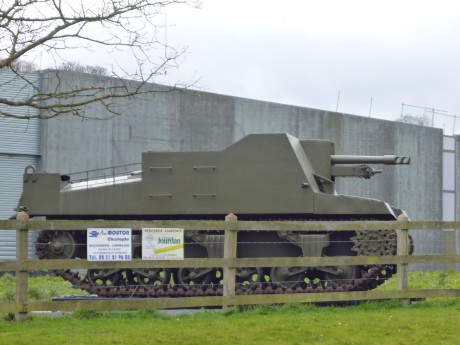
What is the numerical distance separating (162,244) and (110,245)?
722 mm

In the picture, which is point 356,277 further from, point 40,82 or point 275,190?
point 40,82

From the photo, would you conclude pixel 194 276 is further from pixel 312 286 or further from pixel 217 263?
pixel 217 263

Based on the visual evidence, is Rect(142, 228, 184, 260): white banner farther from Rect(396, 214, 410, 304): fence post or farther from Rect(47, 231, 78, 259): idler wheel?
Rect(47, 231, 78, 259): idler wheel

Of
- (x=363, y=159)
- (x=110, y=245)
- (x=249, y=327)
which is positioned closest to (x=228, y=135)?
(x=363, y=159)

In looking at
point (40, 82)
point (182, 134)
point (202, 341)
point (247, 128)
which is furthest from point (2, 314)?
point (247, 128)

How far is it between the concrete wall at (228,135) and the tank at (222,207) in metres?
5.54

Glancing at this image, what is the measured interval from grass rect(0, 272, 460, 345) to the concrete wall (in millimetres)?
11010

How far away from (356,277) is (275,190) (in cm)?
222

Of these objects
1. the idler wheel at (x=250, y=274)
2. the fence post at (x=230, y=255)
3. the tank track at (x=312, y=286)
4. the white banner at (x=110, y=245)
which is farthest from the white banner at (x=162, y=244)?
the idler wheel at (x=250, y=274)

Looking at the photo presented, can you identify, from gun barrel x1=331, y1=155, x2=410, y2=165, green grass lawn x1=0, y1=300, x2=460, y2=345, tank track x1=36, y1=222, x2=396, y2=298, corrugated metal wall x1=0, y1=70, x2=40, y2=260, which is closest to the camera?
Result: green grass lawn x1=0, y1=300, x2=460, y2=345

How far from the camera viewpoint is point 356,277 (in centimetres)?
1673

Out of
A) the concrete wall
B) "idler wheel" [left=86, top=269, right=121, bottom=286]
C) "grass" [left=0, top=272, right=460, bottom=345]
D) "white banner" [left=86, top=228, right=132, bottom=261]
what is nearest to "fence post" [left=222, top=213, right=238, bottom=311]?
"grass" [left=0, top=272, right=460, bottom=345]

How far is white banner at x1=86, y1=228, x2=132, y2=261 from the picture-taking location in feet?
40.7

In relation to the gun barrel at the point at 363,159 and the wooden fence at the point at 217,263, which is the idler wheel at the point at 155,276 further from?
the wooden fence at the point at 217,263
